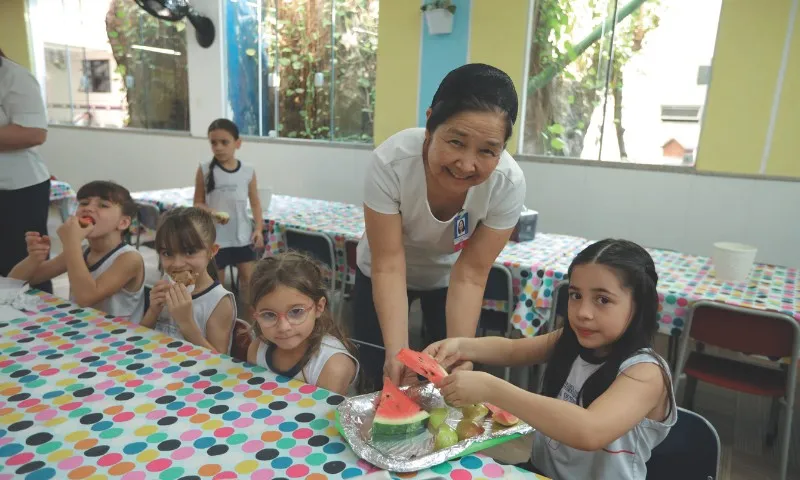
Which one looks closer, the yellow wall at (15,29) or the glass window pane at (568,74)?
the glass window pane at (568,74)

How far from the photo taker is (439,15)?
15.3ft

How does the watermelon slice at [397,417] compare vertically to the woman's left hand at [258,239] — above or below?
above

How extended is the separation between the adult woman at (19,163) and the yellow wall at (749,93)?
4279 millimetres

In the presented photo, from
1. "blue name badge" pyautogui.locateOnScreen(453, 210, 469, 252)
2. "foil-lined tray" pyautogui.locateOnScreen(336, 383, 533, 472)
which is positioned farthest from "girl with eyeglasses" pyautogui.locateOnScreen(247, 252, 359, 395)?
"blue name badge" pyautogui.locateOnScreen(453, 210, 469, 252)

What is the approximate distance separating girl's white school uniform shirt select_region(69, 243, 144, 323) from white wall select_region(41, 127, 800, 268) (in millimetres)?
3427

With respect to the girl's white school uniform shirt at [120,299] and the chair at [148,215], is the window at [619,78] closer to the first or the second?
the chair at [148,215]

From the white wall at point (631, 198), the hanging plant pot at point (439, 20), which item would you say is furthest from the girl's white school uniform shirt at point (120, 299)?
the hanging plant pot at point (439, 20)

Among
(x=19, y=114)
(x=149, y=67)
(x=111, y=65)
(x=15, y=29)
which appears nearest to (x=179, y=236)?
(x=19, y=114)

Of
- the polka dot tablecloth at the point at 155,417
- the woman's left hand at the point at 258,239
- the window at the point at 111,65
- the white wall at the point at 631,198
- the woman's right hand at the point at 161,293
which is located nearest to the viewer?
the polka dot tablecloth at the point at 155,417

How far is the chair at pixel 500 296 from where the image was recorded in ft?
8.52

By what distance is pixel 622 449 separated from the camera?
1.17 m

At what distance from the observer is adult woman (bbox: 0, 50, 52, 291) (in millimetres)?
2340

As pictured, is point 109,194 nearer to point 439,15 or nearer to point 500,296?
point 500,296

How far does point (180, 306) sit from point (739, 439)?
267 centimetres
